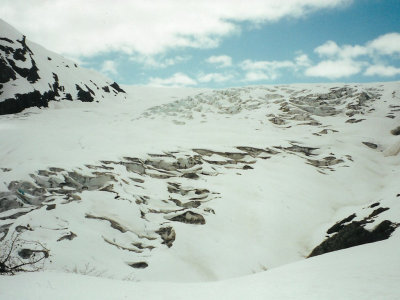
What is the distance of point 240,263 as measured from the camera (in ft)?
39.2

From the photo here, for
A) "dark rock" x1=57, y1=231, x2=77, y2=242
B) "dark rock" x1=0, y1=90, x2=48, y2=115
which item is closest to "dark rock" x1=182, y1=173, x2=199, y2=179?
"dark rock" x1=57, y1=231, x2=77, y2=242

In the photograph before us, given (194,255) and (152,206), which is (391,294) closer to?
(194,255)

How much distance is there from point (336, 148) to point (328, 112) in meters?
12.7

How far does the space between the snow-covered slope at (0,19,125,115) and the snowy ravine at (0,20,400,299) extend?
14.9 feet

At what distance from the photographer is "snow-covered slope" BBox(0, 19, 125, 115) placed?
34.1m

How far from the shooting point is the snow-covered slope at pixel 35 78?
34062mm

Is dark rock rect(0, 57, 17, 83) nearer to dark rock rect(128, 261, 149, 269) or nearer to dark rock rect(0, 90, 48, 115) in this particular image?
dark rock rect(0, 90, 48, 115)

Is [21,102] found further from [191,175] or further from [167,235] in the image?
[167,235]

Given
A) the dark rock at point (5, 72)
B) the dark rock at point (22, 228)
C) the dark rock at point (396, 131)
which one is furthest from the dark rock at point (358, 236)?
the dark rock at point (5, 72)

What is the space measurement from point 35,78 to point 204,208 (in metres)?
33.2

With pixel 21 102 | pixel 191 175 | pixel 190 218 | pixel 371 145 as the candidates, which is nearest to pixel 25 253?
pixel 190 218

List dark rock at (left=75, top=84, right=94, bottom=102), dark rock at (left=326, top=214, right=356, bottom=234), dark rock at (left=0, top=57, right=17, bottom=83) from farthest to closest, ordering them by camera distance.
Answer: dark rock at (left=75, top=84, right=94, bottom=102) < dark rock at (left=0, top=57, right=17, bottom=83) < dark rock at (left=326, top=214, right=356, bottom=234)

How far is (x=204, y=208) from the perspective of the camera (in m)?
15.2

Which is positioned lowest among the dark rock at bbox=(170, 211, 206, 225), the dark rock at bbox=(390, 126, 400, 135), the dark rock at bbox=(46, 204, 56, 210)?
the dark rock at bbox=(170, 211, 206, 225)
